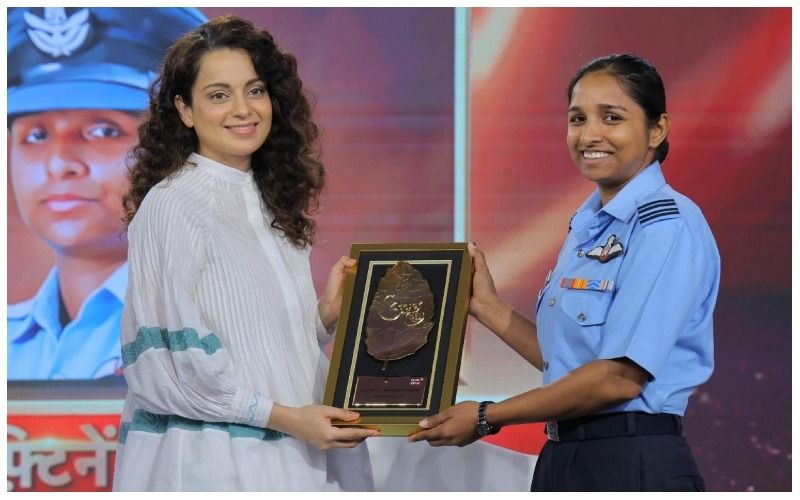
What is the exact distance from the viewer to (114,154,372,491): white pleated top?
2.74 m

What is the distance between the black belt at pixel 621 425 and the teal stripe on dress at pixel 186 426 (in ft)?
2.21

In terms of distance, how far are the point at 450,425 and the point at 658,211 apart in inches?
26.2

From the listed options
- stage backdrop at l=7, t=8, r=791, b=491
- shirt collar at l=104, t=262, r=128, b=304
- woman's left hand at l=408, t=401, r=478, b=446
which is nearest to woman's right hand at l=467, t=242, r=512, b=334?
woman's left hand at l=408, t=401, r=478, b=446

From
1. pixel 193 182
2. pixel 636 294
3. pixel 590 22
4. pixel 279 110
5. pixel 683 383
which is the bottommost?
pixel 683 383

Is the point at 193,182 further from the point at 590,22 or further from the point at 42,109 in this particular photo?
the point at 590,22

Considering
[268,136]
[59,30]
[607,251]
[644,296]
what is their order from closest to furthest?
[644,296] → [607,251] → [268,136] → [59,30]

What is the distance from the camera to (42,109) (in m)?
4.30

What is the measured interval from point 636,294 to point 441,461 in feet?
4.26

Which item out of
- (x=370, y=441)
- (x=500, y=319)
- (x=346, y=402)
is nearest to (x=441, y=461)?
(x=370, y=441)

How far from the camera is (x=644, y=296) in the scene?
264cm

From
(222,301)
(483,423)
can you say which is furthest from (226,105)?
(483,423)

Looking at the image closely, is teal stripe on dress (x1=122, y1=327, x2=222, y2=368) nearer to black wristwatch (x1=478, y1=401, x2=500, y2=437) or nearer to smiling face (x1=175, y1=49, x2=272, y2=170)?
smiling face (x1=175, y1=49, x2=272, y2=170)

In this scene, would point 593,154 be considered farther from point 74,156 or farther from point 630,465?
point 74,156

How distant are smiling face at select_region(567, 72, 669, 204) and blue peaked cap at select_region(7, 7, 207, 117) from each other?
74.7 inches
